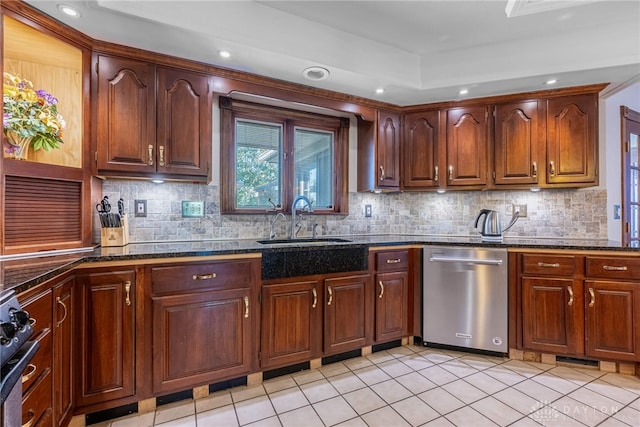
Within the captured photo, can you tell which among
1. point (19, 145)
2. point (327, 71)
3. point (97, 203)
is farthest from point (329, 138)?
point (19, 145)

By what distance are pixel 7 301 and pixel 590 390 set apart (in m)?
3.02

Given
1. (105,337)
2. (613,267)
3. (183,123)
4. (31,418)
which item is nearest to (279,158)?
(183,123)

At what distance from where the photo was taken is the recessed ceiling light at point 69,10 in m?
1.64

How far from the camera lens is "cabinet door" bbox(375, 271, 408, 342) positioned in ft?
8.39

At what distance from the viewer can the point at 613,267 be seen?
2.25 meters

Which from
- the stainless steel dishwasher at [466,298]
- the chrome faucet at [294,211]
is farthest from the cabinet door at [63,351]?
the stainless steel dishwasher at [466,298]

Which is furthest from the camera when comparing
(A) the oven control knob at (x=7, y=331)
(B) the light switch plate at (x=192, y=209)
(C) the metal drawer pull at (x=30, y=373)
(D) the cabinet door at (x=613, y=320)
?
(B) the light switch plate at (x=192, y=209)

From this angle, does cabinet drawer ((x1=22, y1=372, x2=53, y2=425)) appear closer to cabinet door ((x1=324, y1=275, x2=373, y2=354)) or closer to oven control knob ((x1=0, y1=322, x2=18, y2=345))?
oven control knob ((x1=0, y1=322, x2=18, y2=345))

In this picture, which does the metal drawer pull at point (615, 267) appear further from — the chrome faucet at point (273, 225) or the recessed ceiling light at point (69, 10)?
the recessed ceiling light at point (69, 10)

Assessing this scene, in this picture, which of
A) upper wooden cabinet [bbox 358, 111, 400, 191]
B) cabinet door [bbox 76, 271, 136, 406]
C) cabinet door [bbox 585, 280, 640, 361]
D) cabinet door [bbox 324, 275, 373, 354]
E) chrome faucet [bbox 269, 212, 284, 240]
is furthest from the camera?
upper wooden cabinet [bbox 358, 111, 400, 191]

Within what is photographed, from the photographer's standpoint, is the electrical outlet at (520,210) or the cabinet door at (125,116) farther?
the electrical outlet at (520,210)

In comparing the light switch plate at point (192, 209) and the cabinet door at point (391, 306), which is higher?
the light switch plate at point (192, 209)

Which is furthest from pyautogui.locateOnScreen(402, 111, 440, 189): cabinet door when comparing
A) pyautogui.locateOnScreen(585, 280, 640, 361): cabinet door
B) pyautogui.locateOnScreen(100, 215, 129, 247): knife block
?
pyautogui.locateOnScreen(100, 215, 129, 247): knife block

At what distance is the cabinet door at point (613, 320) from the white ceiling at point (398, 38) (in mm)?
1612
